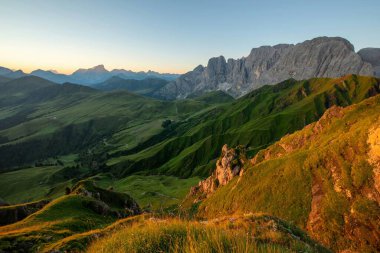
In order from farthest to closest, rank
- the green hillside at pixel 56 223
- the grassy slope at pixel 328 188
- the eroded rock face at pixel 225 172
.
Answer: the eroded rock face at pixel 225 172 → the grassy slope at pixel 328 188 → the green hillside at pixel 56 223

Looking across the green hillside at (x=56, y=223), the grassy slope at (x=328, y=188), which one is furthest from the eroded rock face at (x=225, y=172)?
the green hillside at (x=56, y=223)

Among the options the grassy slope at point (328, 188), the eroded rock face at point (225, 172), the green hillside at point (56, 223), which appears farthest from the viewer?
the eroded rock face at point (225, 172)

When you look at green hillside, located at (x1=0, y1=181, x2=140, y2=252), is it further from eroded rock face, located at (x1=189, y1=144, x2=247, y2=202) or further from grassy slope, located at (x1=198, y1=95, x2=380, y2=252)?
eroded rock face, located at (x1=189, y1=144, x2=247, y2=202)

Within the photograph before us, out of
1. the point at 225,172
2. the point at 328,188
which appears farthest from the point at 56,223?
the point at 225,172

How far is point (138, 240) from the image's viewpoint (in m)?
9.60

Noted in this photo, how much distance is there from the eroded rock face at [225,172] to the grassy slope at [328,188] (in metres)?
21.5

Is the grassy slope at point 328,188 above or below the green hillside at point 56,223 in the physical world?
below

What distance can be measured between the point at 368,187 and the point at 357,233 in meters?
12.0

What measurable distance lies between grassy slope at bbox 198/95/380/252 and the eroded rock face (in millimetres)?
21503

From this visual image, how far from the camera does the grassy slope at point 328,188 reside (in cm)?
6722

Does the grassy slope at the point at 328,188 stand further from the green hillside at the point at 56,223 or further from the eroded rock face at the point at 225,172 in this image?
the green hillside at the point at 56,223

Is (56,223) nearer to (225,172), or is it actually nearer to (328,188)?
(328,188)

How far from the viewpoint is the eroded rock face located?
139 meters

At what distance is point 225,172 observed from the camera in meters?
143
